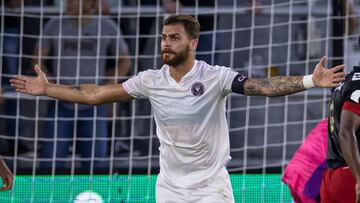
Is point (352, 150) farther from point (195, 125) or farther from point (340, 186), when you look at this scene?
point (195, 125)

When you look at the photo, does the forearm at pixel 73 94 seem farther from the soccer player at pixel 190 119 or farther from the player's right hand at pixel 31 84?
the soccer player at pixel 190 119

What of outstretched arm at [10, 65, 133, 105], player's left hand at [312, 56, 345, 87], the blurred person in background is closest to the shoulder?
player's left hand at [312, 56, 345, 87]

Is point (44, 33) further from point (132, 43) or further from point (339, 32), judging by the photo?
point (339, 32)

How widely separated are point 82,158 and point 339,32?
114 inches

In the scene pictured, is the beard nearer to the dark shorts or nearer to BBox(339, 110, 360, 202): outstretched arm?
BBox(339, 110, 360, 202): outstretched arm

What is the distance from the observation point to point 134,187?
11727mm

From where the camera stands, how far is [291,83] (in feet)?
27.4

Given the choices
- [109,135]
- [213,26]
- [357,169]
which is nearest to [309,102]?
[213,26]

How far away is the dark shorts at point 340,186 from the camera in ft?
29.4

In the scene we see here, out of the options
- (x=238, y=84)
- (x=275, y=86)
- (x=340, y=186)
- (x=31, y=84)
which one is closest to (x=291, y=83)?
(x=275, y=86)

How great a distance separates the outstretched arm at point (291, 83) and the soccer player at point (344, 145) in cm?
45

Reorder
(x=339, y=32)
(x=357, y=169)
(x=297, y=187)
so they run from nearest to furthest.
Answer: (x=357, y=169) → (x=297, y=187) → (x=339, y=32)

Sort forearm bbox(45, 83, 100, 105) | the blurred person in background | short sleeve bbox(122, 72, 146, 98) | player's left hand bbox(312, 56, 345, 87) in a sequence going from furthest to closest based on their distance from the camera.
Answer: the blurred person in background < forearm bbox(45, 83, 100, 105) < short sleeve bbox(122, 72, 146, 98) < player's left hand bbox(312, 56, 345, 87)

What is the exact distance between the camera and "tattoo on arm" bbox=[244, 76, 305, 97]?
27.3 feet
